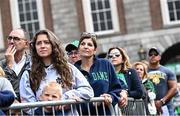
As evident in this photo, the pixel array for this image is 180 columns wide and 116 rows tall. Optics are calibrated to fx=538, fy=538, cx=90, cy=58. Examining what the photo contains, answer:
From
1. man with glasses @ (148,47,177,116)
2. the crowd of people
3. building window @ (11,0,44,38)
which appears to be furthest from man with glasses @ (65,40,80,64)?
building window @ (11,0,44,38)

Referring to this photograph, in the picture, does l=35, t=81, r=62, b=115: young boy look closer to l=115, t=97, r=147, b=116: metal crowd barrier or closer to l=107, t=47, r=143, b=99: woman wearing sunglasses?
l=115, t=97, r=147, b=116: metal crowd barrier

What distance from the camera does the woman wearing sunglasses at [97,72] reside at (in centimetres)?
562

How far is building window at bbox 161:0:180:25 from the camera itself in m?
23.0

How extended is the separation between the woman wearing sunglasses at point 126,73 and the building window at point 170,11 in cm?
1654

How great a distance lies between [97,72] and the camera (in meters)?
5.66

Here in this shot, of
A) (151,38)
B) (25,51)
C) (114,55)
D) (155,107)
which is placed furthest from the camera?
(151,38)

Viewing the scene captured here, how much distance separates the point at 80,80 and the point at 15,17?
19571 millimetres

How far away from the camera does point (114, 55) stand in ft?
22.2

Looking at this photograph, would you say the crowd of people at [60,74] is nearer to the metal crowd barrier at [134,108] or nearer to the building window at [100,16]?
the metal crowd barrier at [134,108]

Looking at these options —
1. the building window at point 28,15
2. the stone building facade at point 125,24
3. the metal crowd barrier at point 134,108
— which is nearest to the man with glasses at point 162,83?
the metal crowd barrier at point 134,108

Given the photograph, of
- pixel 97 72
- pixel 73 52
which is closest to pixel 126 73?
pixel 73 52

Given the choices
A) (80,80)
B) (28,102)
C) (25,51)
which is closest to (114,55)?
(25,51)

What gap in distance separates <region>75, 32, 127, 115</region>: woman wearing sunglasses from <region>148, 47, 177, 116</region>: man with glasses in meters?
2.58

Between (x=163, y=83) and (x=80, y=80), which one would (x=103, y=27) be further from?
(x=80, y=80)
